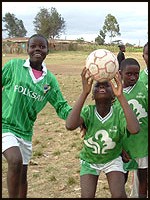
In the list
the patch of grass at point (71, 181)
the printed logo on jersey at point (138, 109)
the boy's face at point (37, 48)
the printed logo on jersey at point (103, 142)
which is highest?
the boy's face at point (37, 48)

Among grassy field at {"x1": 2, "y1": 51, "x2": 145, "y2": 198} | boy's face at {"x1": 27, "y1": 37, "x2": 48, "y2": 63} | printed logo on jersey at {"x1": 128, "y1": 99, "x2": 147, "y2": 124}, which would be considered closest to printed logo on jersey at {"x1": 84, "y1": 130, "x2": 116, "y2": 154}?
printed logo on jersey at {"x1": 128, "y1": 99, "x2": 147, "y2": 124}

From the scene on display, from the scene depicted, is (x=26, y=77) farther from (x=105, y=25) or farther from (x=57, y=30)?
(x=105, y=25)

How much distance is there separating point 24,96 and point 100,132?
0.92 m

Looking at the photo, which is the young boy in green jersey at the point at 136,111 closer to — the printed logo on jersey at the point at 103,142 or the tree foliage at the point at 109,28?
the printed logo on jersey at the point at 103,142

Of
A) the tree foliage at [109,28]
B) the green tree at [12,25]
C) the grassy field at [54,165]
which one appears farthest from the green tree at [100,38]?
the grassy field at [54,165]

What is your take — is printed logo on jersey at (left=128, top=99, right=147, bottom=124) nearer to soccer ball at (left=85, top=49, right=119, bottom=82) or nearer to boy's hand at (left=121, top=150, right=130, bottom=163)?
boy's hand at (left=121, top=150, right=130, bottom=163)

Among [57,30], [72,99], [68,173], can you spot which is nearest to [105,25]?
[57,30]

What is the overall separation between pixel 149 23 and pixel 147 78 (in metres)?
0.61

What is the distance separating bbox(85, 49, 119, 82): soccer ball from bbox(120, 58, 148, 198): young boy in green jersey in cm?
46

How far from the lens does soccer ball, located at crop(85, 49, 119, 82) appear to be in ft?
11.7

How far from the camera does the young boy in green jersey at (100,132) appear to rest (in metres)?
3.54

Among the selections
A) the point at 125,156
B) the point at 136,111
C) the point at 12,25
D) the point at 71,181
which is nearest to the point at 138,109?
the point at 136,111

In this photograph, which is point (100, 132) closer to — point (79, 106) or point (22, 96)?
point (79, 106)

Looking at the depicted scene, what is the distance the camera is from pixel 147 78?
4.15 metres
